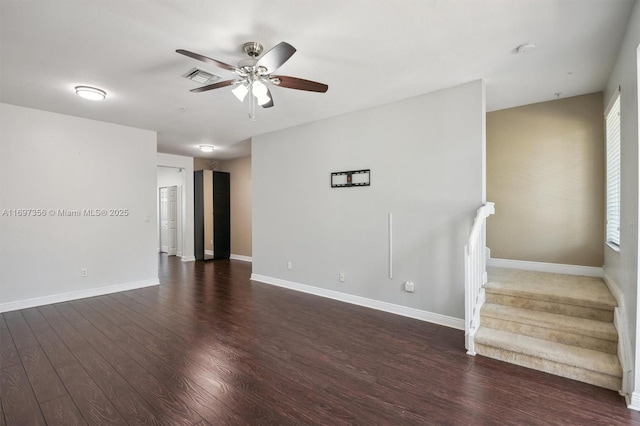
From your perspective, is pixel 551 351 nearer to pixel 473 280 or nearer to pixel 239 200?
pixel 473 280

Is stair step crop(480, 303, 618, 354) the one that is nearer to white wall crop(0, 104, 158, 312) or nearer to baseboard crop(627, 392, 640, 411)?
baseboard crop(627, 392, 640, 411)

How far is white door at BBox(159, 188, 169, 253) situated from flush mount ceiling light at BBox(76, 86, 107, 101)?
584 centimetres

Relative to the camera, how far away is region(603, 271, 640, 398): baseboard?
205 centimetres

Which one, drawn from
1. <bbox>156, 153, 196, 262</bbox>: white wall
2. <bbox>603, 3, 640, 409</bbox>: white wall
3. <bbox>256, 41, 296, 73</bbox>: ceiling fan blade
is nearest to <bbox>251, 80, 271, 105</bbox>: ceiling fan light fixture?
<bbox>256, 41, 296, 73</bbox>: ceiling fan blade

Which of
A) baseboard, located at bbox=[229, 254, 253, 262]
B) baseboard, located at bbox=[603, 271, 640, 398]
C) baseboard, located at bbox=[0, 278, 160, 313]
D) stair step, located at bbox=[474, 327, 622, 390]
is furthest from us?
baseboard, located at bbox=[229, 254, 253, 262]

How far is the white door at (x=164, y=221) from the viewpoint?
9047mm

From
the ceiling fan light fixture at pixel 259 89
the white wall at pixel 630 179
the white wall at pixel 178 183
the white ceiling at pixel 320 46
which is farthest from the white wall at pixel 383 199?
the white wall at pixel 178 183

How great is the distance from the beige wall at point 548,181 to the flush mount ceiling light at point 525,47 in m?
1.81

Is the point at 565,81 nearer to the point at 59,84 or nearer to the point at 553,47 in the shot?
the point at 553,47

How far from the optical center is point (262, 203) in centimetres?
553

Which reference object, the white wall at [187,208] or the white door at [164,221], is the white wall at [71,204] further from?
the white door at [164,221]

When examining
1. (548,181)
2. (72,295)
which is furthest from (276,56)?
(72,295)

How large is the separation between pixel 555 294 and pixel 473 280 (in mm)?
792

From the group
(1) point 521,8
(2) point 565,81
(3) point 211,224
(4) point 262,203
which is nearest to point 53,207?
(4) point 262,203
